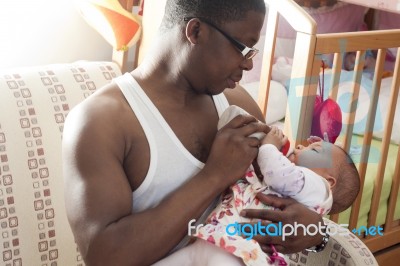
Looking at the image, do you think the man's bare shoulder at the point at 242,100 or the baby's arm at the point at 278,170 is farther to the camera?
the man's bare shoulder at the point at 242,100

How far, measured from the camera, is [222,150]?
118 centimetres

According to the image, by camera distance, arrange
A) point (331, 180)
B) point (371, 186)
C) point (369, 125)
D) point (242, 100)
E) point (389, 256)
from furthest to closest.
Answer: point (389, 256) → point (371, 186) → point (369, 125) → point (242, 100) → point (331, 180)

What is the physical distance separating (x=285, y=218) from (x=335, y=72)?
2.11 ft

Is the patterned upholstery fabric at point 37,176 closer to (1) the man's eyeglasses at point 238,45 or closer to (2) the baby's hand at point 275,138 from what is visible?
(2) the baby's hand at point 275,138

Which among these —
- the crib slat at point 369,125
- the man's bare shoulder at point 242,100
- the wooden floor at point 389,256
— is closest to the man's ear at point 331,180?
the man's bare shoulder at point 242,100

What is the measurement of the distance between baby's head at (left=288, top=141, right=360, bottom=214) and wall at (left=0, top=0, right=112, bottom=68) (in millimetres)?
1096

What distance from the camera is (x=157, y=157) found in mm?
1168

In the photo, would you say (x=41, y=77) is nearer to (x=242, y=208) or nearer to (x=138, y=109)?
(x=138, y=109)

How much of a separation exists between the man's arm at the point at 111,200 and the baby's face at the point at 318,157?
0.24 metres

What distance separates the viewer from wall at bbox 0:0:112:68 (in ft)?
6.51

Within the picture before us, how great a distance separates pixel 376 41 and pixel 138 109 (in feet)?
2.82

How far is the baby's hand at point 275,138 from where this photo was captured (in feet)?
4.03

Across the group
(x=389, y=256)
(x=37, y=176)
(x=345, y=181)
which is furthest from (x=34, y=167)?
(x=389, y=256)

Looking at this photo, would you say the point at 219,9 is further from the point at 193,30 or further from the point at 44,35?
the point at 44,35
